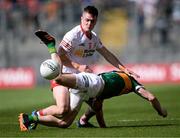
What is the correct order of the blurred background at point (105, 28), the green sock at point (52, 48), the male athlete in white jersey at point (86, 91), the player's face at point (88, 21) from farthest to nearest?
the blurred background at point (105, 28)
the player's face at point (88, 21)
the green sock at point (52, 48)
the male athlete in white jersey at point (86, 91)

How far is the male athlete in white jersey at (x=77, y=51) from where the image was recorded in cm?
1344

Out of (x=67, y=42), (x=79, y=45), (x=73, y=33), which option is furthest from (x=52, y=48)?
(x=79, y=45)

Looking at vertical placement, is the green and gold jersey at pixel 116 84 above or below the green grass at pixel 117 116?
above

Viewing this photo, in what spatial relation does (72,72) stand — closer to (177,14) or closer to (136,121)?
(136,121)

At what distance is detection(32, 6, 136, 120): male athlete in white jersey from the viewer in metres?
13.4

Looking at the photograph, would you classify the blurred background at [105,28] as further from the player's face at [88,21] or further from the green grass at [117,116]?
the player's face at [88,21]

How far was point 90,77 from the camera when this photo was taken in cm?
1312

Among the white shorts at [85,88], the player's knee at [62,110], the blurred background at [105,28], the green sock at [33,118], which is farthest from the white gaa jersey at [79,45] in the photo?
the blurred background at [105,28]

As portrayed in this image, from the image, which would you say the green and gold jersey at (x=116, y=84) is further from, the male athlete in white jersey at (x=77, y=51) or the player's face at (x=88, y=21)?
the player's face at (x=88, y=21)

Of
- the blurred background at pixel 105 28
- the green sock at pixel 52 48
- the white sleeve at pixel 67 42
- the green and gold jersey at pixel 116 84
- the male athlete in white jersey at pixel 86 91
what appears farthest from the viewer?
the blurred background at pixel 105 28

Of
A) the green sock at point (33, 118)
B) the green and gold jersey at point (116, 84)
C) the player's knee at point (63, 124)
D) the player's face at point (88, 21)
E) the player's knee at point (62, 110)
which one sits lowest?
the player's knee at point (63, 124)

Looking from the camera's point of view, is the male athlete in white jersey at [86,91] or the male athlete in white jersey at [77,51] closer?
the male athlete in white jersey at [86,91]

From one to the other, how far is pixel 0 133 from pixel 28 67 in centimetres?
1915

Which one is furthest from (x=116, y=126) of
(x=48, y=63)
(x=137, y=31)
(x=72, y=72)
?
(x=137, y=31)
